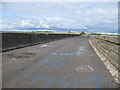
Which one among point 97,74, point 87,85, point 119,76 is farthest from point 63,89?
point 97,74

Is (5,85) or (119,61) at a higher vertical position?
(119,61)

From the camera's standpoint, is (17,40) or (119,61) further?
(17,40)

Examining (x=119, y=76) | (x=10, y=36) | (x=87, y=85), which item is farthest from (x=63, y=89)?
(x=10, y=36)

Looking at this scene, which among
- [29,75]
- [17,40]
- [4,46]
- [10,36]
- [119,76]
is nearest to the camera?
[119,76]

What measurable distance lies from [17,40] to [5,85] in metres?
22.7

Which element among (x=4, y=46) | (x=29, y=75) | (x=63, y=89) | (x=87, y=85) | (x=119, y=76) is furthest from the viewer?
(x=4, y=46)

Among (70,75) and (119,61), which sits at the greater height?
(119,61)

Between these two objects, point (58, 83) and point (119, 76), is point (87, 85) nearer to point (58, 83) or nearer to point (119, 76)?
point (58, 83)

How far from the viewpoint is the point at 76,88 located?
26.2ft

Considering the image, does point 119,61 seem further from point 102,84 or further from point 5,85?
point 5,85

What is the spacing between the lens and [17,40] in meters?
30.6

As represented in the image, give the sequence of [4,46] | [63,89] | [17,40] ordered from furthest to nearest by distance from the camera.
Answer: [17,40], [4,46], [63,89]

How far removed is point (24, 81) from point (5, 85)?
0.92m

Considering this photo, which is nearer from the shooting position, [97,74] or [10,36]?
[97,74]
